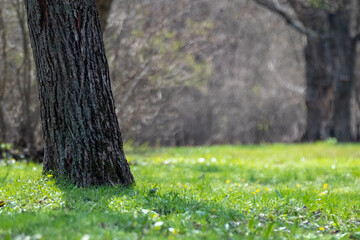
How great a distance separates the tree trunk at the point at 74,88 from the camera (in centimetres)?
582

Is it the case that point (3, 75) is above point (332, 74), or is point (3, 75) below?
below

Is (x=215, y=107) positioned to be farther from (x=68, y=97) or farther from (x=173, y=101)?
(x=68, y=97)

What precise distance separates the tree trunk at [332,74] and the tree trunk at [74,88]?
1393 centimetres

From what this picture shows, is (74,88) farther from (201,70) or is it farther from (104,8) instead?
(201,70)

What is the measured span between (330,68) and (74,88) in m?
14.4

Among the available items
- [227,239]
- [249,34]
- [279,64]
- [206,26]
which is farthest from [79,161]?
[279,64]

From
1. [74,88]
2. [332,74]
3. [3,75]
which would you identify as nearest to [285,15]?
[332,74]

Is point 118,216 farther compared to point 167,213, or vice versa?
point 167,213

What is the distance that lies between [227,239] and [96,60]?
290 centimetres

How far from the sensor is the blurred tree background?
37.5ft

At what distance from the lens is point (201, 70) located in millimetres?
20938

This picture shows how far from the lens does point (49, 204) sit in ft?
17.0

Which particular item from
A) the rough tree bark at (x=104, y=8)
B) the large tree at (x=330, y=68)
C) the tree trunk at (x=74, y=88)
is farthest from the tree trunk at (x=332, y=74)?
the tree trunk at (x=74, y=88)

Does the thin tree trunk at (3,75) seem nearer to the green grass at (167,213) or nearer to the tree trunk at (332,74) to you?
the green grass at (167,213)
